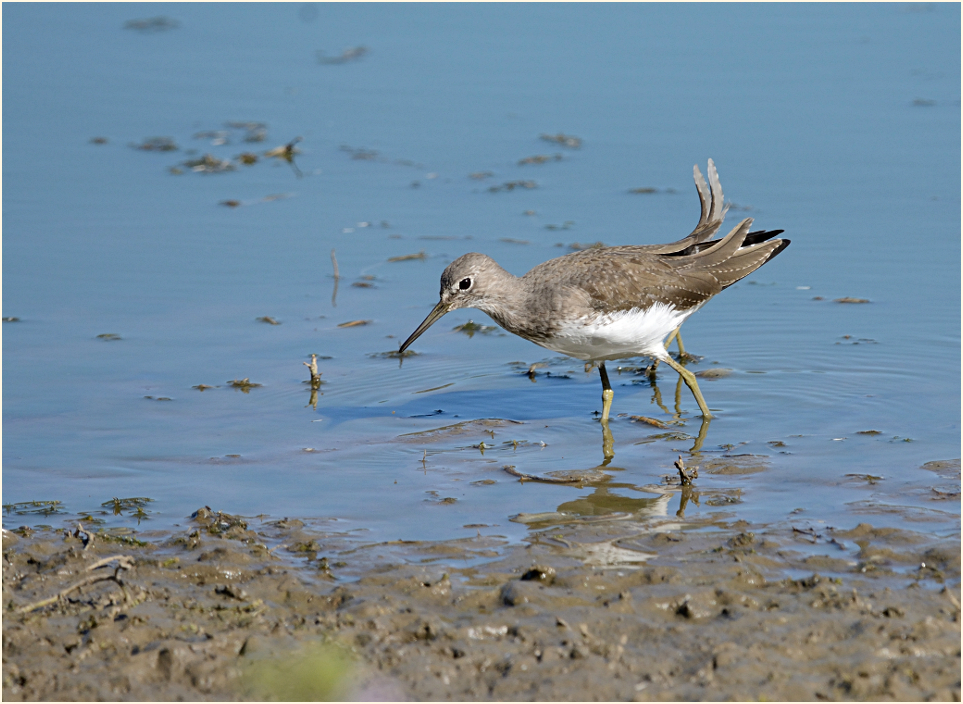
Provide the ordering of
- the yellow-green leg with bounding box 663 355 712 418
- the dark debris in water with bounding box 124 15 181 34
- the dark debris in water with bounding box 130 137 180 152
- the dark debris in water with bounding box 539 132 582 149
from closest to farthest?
the yellow-green leg with bounding box 663 355 712 418 → the dark debris in water with bounding box 539 132 582 149 → the dark debris in water with bounding box 130 137 180 152 → the dark debris in water with bounding box 124 15 181 34

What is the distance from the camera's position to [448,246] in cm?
1020

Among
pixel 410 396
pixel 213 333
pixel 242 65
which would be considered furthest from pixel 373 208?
pixel 242 65

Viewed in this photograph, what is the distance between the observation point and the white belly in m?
7.22

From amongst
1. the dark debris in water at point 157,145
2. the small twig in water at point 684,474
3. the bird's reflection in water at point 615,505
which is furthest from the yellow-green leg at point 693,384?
the dark debris in water at point 157,145

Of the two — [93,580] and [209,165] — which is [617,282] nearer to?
[93,580]

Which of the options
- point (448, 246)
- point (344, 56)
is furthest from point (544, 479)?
point (344, 56)

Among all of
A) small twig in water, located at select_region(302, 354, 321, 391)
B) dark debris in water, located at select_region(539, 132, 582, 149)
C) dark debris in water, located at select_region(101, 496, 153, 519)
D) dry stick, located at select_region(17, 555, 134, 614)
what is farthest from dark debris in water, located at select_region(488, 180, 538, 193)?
dry stick, located at select_region(17, 555, 134, 614)

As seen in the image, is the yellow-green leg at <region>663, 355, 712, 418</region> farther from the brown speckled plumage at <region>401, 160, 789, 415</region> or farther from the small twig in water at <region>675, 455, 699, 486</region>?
→ the small twig in water at <region>675, 455, 699, 486</region>

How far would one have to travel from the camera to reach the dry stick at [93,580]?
14.7 ft

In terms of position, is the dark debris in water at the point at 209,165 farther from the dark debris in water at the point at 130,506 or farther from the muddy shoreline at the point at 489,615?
the muddy shoreline at the point at 489,615

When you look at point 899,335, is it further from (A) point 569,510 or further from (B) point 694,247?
(A) point 569,510

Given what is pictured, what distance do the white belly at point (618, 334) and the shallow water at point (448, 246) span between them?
473 millimetres

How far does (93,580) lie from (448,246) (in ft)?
19.8

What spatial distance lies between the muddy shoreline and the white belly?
1.94 metres
